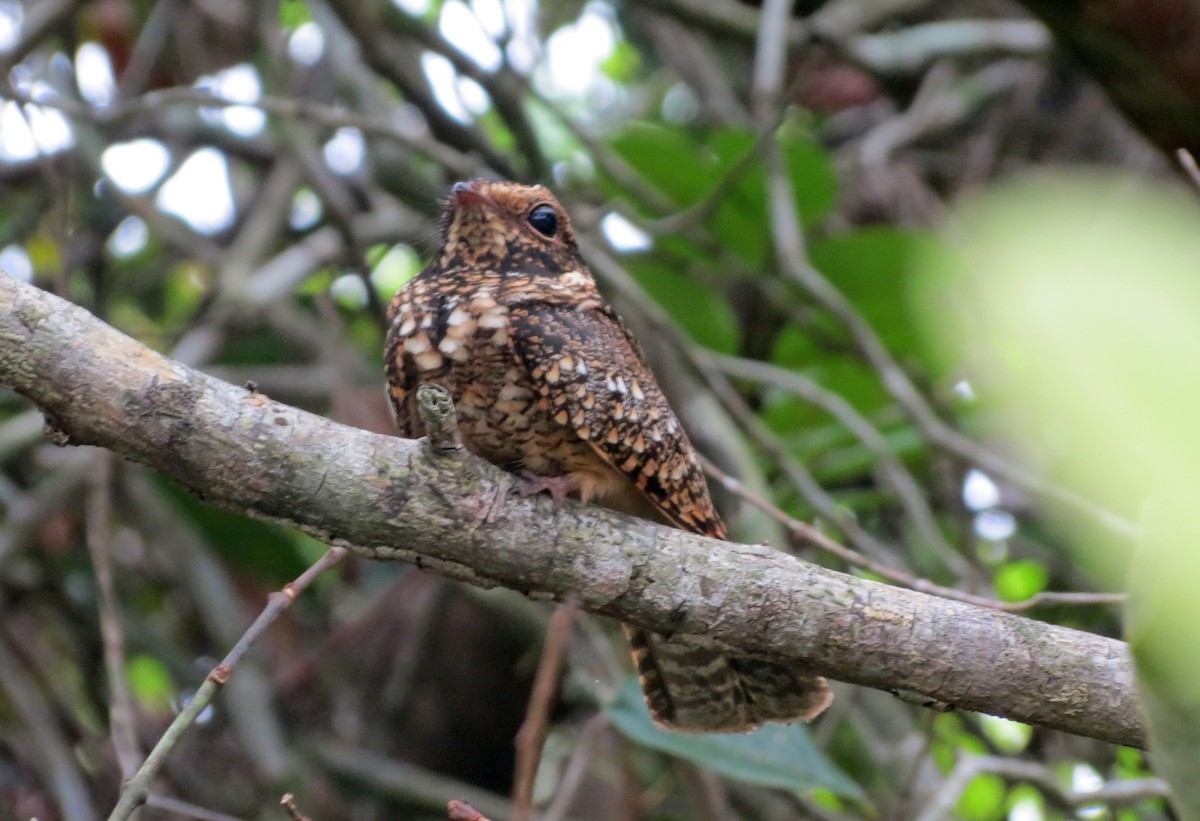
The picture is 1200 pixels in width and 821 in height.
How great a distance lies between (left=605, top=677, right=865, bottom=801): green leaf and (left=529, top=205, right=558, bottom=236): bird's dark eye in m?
1.00

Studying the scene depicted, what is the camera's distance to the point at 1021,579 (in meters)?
4.32

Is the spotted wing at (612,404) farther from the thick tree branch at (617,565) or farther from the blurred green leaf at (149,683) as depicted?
the blurred green leaf at (149,683)

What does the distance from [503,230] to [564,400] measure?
55 centimetres

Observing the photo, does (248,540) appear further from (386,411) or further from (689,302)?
(689,302)

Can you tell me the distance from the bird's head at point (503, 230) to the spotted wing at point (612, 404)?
0.27 metres

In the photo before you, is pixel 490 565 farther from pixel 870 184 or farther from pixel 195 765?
pixel 870 184

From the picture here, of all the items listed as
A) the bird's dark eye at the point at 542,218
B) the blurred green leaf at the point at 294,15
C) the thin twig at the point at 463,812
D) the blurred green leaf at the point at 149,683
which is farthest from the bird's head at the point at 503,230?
the blurred green leaf at the point at 294,15

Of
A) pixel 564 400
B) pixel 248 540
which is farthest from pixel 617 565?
pixel 248 540

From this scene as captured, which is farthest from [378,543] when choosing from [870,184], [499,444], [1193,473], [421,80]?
[870,184]

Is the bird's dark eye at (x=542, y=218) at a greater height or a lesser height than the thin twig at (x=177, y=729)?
greater

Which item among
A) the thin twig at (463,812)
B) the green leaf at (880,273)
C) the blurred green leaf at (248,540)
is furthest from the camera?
the blurred green leaf at (248,540)

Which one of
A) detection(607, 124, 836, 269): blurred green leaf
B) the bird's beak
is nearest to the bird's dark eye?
the bird's beak

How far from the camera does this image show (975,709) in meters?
1.83

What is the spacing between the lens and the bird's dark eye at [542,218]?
258 centimetres
